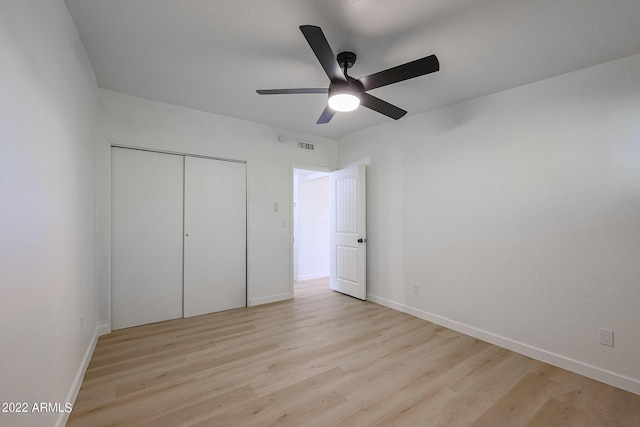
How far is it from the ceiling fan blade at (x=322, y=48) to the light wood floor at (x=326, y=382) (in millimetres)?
2261

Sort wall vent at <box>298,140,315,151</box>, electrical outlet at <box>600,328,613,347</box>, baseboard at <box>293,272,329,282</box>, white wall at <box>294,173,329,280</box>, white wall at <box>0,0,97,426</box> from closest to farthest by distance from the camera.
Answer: white wall at <box>0,0,97,426</box>
electrical outlet at <box>600,328,613,347</box>
wall vent at <box>298,140,315,151</box>
baseboard at <box>293,272,329,282</box>
white wall at <box>294,173,329,280</box>

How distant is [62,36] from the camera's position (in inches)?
64.9

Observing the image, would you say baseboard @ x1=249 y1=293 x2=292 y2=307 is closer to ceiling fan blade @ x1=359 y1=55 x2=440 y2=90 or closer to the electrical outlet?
ceiling fan blade @ x1=359 y1=55 x2=440 y2=90

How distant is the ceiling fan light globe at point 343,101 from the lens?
2025 mm

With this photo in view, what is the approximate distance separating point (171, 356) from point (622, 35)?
170 inches

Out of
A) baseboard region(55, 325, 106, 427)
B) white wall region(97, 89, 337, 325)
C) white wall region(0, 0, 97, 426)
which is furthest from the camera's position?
white wall region(97, 89, 337, 325)

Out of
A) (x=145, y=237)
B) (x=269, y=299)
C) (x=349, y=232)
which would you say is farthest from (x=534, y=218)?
(x=145, y=237)

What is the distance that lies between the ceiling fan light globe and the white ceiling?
395 millimetres

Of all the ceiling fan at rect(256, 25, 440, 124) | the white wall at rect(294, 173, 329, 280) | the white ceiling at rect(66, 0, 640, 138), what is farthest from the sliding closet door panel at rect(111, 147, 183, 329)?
the white wall at rect(294, 173, 329, 280)

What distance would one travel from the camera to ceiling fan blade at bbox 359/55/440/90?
165 cm

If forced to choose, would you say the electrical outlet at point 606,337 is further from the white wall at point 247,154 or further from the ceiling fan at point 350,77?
the white wall at point 247,154

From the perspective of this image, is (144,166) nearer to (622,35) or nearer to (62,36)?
(62,36)

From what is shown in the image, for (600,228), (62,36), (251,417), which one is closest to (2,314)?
(251,417)

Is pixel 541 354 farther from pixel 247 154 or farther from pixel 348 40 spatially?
pixel 247 154
